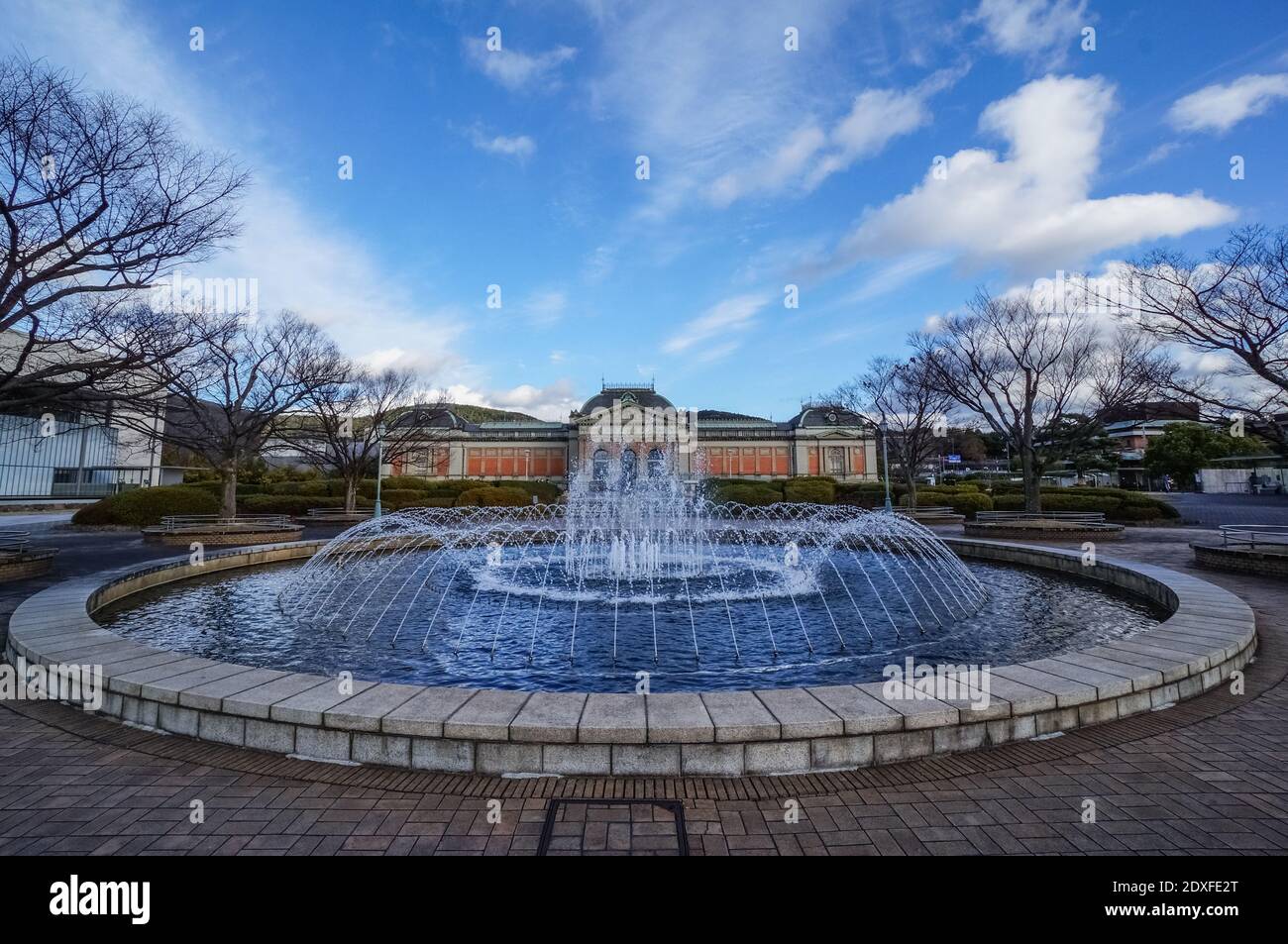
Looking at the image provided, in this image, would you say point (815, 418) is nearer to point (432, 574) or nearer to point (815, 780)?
point (432, 574)

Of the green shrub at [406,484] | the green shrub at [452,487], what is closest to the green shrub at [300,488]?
the green shrub at [406,484]

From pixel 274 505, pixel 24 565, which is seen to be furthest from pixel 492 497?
pixel 24 565

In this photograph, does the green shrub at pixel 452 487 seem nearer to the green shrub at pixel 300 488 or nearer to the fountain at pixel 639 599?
the green shrub at pixel 300 488

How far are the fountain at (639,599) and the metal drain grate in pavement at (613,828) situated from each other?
2720 millimetres

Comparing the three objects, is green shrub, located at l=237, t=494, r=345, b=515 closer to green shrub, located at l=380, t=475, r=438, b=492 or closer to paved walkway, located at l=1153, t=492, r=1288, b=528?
green shrub, located at l=380, t=475, r=438, b=492

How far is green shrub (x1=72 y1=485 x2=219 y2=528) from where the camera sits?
22.2m

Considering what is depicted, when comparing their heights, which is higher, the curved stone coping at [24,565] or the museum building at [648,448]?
the museum building at [648,448]

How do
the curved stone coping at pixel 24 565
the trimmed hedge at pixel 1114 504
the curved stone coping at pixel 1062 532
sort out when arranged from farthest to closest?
the trimmed hedge at pixel 1114 504
the curved stone coping at pixel 1062 532
the curved stone coping at pixel 24 565

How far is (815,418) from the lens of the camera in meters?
63.6

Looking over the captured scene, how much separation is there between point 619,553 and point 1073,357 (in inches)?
688

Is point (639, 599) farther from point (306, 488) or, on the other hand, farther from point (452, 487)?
point (306, 488)

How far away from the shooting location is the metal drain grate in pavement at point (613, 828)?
2883 millimetres

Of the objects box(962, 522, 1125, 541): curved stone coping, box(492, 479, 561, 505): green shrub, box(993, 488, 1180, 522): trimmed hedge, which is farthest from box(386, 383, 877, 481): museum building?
box(962, 522, 1125, 541): curved stone coping
